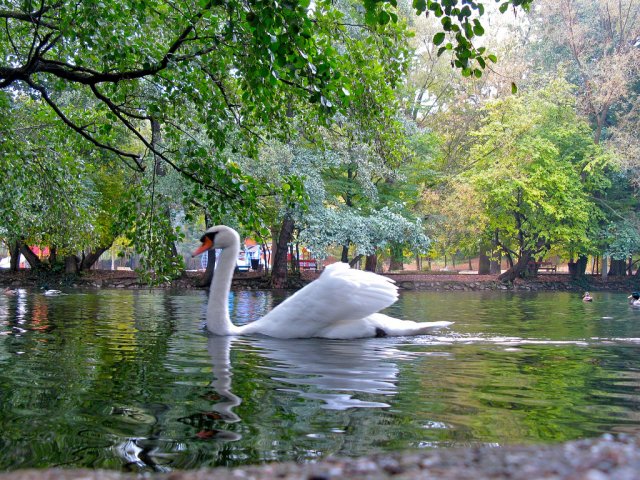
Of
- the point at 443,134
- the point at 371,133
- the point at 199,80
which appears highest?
the point at 443,134

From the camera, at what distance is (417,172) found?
135 feet

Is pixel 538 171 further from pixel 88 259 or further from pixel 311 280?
pixel 88 259

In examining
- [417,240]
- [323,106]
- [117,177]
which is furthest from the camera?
[117,177]

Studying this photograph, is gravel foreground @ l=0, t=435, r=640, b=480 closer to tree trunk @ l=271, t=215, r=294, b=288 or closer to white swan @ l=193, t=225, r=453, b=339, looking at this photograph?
white swan @ l=193, t=225, r=453, b=339

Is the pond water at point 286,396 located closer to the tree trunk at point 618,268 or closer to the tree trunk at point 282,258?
the tree trunk at point 282,258

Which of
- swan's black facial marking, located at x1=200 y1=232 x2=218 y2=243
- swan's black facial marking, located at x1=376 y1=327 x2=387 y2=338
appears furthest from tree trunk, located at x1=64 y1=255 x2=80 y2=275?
swan's black facial marking, located at x1=376 y1=327 x2=387 y2=338

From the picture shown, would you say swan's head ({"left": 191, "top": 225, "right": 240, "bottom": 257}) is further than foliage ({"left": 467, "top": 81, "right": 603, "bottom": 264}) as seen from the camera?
No

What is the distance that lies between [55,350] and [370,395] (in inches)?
174

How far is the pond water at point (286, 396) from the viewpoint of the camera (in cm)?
353

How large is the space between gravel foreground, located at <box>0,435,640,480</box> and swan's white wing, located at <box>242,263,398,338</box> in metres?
6.80

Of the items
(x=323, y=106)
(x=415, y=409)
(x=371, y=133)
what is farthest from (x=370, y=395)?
(x=371, y=133)

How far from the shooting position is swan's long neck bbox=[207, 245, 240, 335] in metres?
10.1

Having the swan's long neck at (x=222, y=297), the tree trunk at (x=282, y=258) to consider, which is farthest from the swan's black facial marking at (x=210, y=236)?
the tree trunk at (x=282, y=258)

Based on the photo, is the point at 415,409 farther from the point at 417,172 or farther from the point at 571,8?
the point at 571,8
